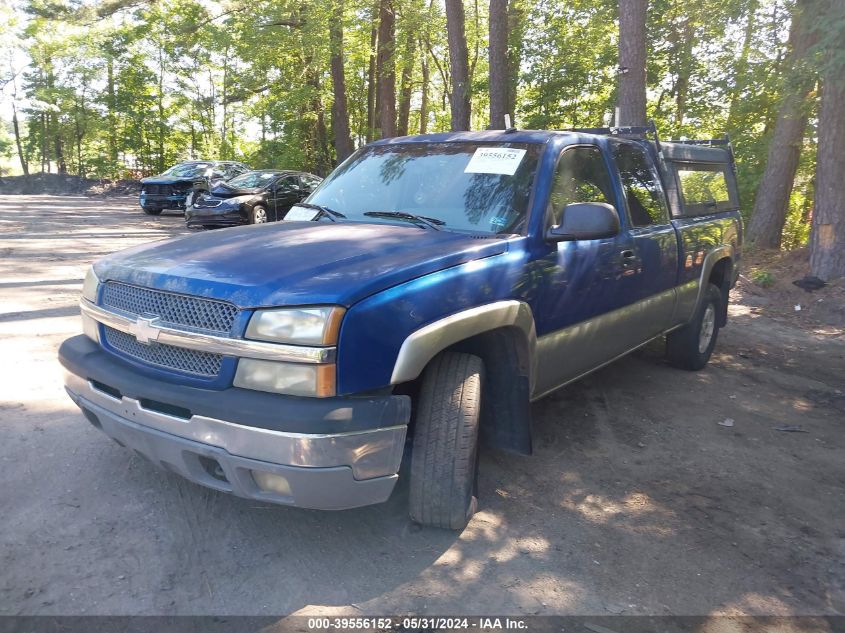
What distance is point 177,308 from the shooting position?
277 centimetres

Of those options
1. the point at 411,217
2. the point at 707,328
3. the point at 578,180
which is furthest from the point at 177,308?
the point at 707,328

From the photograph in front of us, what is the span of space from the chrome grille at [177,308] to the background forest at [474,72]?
7875 mm

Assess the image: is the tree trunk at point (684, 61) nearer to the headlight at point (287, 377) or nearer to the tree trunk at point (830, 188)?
the tree trunk at point (830, 188)

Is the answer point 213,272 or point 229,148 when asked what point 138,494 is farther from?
point 229,148

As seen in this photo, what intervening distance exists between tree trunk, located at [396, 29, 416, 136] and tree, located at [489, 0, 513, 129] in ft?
25.7

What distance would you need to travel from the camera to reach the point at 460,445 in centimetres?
296

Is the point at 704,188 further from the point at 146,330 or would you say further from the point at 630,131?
the point at 146,330

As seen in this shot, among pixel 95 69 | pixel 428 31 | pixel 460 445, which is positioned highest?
pixel 95 69

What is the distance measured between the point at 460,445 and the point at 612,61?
50.7 ft

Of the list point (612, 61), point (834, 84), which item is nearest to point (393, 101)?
point (612, 61)

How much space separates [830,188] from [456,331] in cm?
828

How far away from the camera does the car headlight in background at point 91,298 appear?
129 inches

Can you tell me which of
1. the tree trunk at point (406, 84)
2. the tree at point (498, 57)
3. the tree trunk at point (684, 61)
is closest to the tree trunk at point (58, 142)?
the tree trunk at point (406, 84)

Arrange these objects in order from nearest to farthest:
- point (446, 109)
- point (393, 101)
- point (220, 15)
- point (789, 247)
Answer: point (789, 247), point (393, 101), point (220, 15), point (446, 109)
